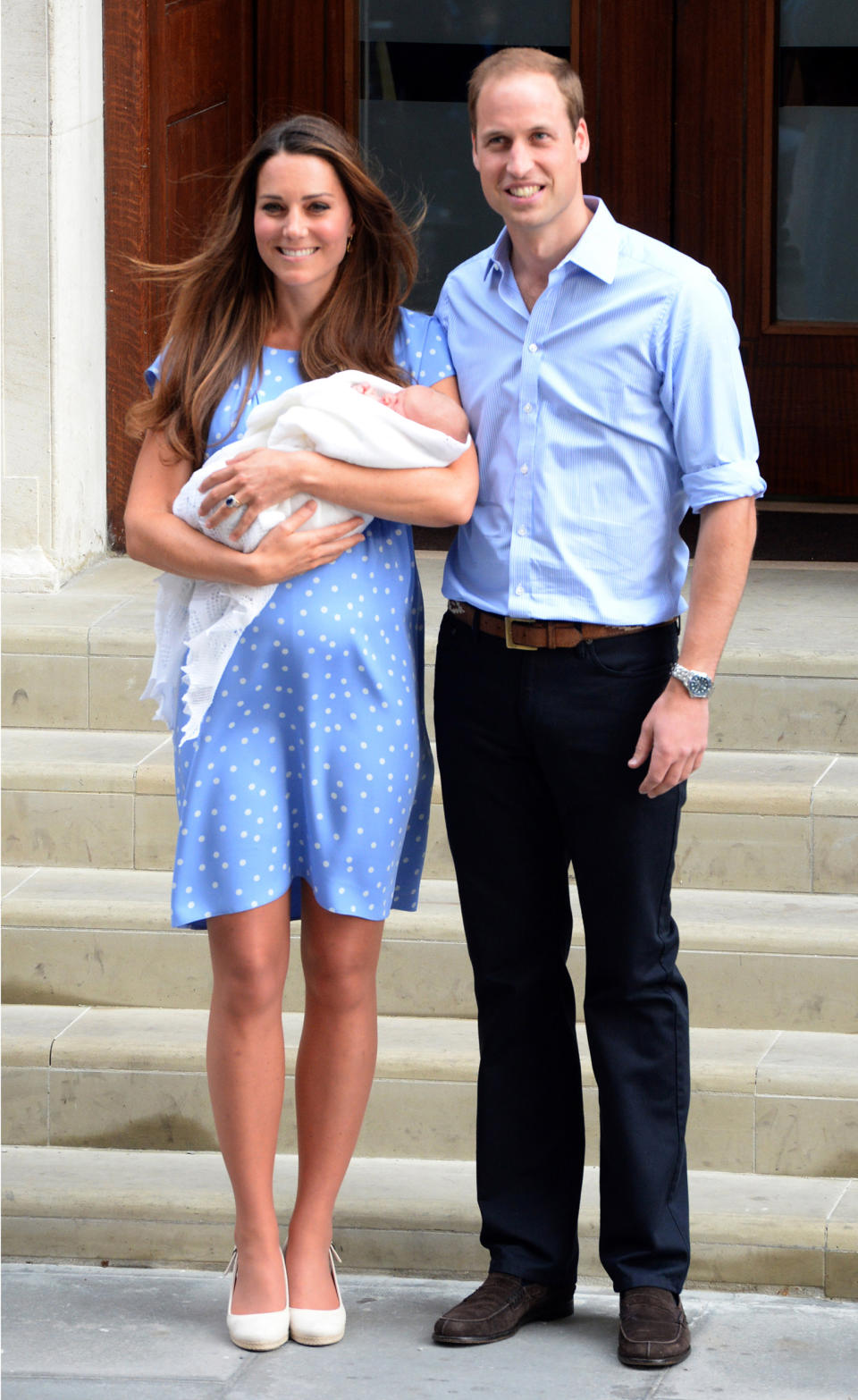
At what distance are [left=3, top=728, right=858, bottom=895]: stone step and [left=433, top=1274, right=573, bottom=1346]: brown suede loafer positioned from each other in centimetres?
121

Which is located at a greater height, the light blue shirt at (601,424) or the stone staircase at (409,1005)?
the light blue shirt at (601,424)

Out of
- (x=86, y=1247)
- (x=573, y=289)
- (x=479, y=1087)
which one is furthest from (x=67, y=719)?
(x=573, y=289)

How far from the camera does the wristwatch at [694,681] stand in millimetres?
2773

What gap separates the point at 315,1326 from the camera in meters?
3.05

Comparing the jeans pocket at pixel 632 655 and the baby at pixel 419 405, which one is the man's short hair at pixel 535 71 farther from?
the jeans pocket at pixel 632 655

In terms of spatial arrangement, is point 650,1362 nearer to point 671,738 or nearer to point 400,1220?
point 400,1220

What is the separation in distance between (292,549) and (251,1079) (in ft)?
2.72

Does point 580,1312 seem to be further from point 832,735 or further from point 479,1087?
point 832,735

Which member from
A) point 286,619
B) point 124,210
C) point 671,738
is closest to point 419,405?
point 286,619

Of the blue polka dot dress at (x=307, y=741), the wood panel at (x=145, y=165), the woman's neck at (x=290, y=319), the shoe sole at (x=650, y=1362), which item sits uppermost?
the wood panel at (x=145, y=165)

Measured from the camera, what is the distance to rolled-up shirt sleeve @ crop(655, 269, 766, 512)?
8.91 ft

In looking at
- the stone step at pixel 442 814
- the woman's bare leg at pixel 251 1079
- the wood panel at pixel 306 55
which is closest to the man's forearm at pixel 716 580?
the woman's bare leg at pixel 251 1079

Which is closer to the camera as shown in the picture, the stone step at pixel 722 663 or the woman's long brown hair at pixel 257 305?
the woman's long brown hair at pixel 257 305

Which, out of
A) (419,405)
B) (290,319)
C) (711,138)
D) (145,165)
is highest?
(711,138)
